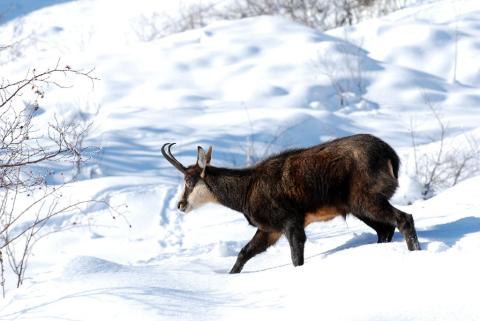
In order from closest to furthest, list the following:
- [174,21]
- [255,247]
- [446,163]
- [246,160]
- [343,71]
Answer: [255,247] < [446,163] < [246,160] < [343,71] < [174,21]

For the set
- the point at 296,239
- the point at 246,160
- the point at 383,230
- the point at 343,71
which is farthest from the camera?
the point at 343,71

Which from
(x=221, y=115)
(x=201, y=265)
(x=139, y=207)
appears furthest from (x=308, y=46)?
(x=201, y=265)

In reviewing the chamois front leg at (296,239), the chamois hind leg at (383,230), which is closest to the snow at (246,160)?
the chamois front leg at (296,239)

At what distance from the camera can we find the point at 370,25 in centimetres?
2220

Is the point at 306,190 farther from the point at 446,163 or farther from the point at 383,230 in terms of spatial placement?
the point at 446,163

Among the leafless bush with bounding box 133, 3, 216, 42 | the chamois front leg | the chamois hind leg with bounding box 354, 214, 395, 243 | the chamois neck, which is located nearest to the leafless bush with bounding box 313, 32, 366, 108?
the leafless bush with bounding box 133, 3, 216, 42

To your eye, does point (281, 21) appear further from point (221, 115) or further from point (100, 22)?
point (100, 22)

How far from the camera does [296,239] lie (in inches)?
279

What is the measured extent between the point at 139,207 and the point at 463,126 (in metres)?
7.24

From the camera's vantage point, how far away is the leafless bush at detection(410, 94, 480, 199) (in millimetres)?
12297

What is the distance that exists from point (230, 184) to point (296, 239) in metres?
0.89

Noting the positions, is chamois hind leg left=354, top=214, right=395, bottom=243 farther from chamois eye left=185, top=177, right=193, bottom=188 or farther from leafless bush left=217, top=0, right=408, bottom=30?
leafless bush left=217, top=0, right=408, bottom=30

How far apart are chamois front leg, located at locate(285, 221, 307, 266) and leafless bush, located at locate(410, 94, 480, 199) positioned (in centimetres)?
533

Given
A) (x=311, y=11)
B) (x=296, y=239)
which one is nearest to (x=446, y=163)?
(x=296, y=239)
